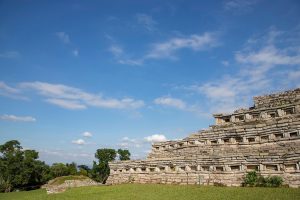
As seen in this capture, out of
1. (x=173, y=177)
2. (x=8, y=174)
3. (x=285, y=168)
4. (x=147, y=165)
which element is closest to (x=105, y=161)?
(x=8, y=174)

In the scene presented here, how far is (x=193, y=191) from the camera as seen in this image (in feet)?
68.0

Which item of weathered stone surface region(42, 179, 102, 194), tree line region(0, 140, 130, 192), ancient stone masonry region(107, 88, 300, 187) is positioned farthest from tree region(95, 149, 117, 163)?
ancient stone masonry region(107, 88, 300, 187)

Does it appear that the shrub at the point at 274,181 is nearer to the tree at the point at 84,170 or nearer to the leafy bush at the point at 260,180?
the leafy bush at the point at 260,180

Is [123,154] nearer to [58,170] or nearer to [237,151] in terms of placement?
[58,170]

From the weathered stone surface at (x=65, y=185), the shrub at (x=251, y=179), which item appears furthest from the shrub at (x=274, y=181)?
the weathered stone surface at (x=65, y=185)

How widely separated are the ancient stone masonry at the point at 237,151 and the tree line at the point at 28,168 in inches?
692

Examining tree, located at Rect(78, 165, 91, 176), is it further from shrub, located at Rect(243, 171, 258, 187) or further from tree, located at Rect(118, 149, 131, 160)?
shrub, located at Rect(243, 171, 258, 187)

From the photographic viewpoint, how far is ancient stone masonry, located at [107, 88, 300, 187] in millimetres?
20906

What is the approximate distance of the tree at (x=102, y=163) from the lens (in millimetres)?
51250

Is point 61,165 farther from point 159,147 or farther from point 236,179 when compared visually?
point 236,179

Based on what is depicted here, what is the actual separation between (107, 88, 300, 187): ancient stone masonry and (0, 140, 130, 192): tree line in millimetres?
17571

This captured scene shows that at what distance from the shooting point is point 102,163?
51438mm

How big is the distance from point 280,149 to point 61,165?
4618 centimetres

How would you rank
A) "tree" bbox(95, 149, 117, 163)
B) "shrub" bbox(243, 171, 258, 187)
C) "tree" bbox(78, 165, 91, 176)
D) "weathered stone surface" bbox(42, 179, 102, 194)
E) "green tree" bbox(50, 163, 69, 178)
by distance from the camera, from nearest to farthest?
"shrub" bbox(243, 171, 258, 187) → "weathered stone surface" bbox(42, 179, 102, 194) → "tree" bbox(95, 149, 117, 163) → "green tree" bbox(50, 163, 69, 178) → "tree" bbox(78, 165, 91, 176)
